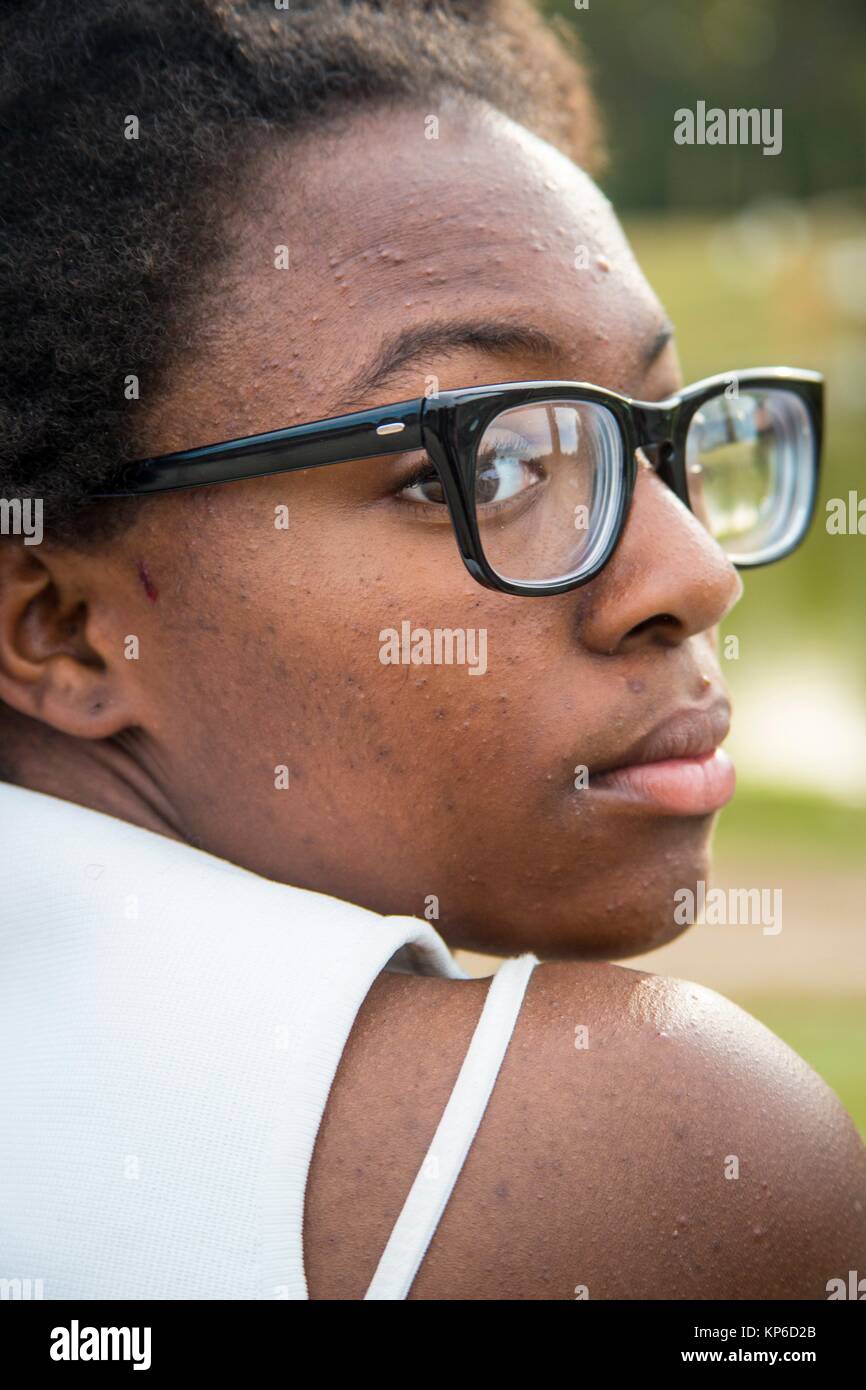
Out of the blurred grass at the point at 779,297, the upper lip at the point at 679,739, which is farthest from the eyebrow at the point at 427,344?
the blurred grass at the point at 779,297

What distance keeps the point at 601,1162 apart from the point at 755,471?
122cm

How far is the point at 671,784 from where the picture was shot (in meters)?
1.69

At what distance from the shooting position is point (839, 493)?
15836 millimetres

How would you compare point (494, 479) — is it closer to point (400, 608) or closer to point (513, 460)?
point (513, 460)

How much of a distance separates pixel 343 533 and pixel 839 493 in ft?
49.4

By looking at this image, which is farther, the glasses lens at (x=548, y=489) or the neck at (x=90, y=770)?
the neck at (x=90, y=770)

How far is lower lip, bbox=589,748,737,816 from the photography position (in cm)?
168

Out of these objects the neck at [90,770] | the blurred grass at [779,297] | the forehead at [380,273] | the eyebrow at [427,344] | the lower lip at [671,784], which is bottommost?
the lower lip at [671,784]

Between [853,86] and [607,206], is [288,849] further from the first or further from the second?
[853,86]

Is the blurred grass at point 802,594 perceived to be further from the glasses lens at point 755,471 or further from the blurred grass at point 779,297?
the glasses lens at point 755,471

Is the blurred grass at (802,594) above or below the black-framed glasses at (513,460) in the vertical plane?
above

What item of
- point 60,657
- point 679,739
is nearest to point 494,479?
point 679,739

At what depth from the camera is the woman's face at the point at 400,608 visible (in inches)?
64.5
